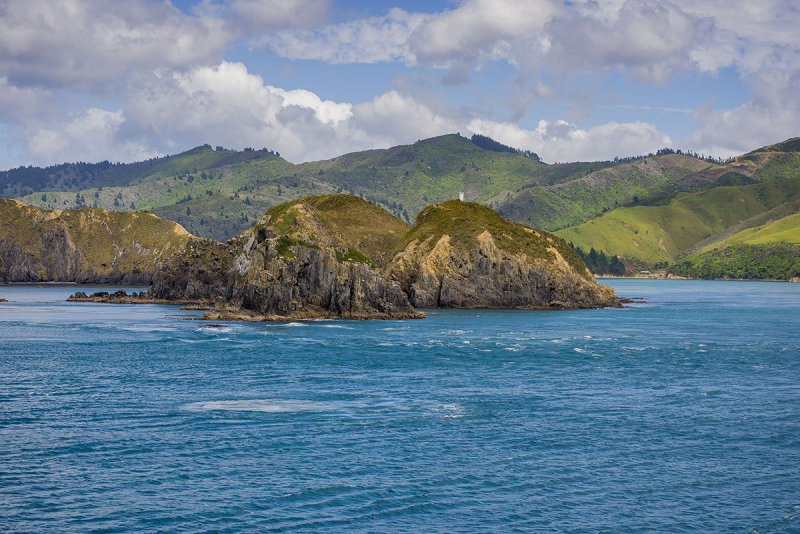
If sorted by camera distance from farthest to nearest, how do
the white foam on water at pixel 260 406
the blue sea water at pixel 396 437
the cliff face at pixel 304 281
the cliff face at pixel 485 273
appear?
the cliff face at pixel 485 273
the cliff face at pixel 304 281
the white foam on water at pixel 260 406
the blue sea water at pixel 396 437

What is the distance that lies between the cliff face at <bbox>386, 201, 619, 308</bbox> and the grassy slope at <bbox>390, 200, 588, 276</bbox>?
264 millimetres

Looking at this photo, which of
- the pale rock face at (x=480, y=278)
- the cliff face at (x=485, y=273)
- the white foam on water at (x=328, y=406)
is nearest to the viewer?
the white foam on water at (x=328, y=406)

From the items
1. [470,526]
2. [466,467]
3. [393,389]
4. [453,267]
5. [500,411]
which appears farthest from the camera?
[453,267]

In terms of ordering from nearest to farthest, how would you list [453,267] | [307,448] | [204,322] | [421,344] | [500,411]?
[307,448], [500,411], [421,344], [204,322], [453,267]

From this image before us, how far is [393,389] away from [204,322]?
66.9 metres

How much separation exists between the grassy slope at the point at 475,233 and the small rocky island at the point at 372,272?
0.92 ft

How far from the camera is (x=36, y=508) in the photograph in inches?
1405

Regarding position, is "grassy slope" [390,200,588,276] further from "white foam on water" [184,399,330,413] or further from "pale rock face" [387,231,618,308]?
"white foam on water" [184,399,330,413]

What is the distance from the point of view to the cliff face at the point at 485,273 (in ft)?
540

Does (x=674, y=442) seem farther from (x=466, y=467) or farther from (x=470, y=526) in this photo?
(x=470, y=526)

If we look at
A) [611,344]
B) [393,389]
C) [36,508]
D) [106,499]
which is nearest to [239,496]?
[106,499]

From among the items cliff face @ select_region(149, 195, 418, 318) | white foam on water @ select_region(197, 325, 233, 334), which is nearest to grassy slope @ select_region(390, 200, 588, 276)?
cliff face @ select_region(149, 195, 418, 318)

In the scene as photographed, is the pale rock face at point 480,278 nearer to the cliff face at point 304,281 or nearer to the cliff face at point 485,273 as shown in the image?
the cliff face at point 485,273

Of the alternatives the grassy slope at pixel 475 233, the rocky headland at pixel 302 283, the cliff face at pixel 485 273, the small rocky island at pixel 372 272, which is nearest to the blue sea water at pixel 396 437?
the rocky headland at pixel 302 283
